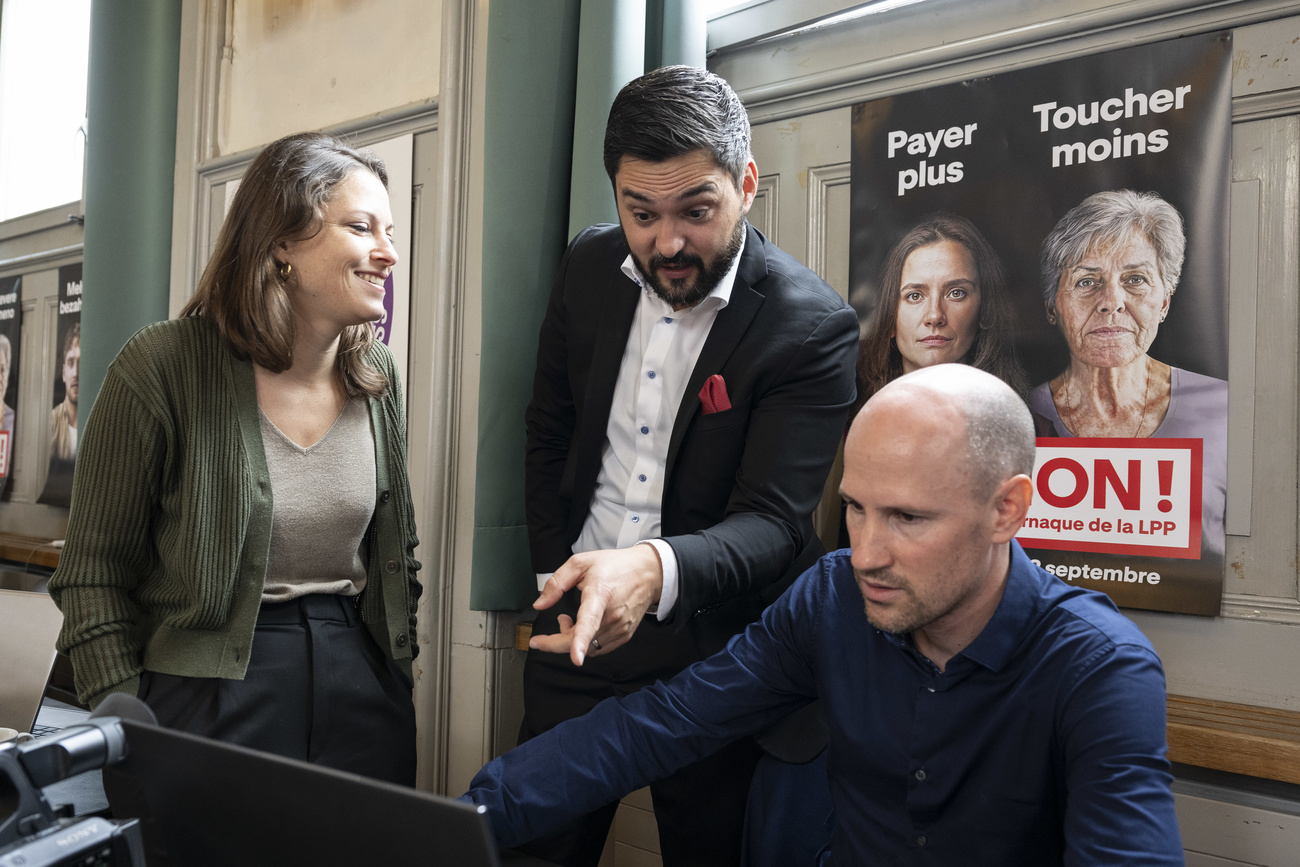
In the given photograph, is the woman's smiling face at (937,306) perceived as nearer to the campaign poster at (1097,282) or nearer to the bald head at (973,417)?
the campaign poster at (1097,282)

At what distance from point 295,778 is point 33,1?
477 cm

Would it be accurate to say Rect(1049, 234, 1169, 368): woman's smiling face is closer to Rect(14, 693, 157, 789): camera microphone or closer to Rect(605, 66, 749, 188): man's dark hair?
Rect(605, 66, 749, 188): man's dark hair

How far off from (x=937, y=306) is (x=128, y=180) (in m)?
2.63

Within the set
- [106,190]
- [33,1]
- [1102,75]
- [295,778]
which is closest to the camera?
[295,778]

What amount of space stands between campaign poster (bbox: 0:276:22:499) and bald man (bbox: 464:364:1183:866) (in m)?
3.81

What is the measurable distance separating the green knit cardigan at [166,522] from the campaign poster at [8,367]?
326 cm

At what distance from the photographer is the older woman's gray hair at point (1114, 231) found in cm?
153

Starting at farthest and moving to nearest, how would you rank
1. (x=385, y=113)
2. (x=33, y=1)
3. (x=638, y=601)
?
(x=33, y=1) < (x=385, y=113) < (x=638, y=601)

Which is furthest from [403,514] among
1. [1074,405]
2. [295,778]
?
[1074,405]

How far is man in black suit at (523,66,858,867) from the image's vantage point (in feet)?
4.52

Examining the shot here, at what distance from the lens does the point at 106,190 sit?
306 centimetres

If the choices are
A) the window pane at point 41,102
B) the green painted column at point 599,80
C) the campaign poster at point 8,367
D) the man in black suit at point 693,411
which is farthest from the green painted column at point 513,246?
the campaign poster at point 8,367

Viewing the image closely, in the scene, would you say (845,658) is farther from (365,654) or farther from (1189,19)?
(1189,19)

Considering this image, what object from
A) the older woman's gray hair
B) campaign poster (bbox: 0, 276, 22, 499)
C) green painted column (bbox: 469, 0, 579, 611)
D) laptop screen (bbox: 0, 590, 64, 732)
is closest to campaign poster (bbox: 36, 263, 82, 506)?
campaign poster (bbox: 0, 276, 22, 499)
